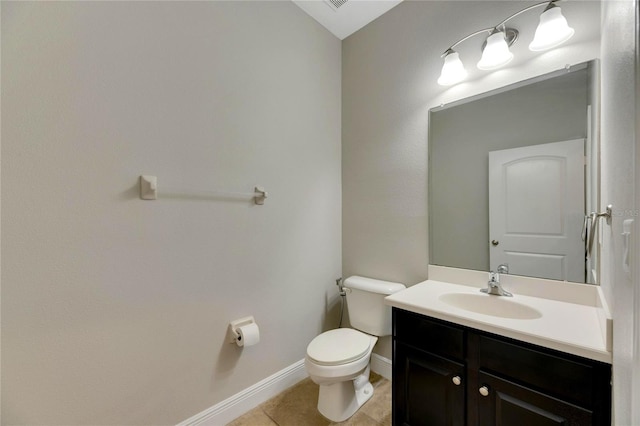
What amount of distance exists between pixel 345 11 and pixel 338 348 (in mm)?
2318

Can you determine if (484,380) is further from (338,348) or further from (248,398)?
(248,398)

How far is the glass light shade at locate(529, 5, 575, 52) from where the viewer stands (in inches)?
46.9

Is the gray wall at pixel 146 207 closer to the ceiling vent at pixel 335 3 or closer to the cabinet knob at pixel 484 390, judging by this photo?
the ceiling vent at pixel 335 3

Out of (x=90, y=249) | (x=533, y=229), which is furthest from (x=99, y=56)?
(x=533, y=229)

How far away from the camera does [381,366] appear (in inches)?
76.1

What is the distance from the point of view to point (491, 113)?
1.49m

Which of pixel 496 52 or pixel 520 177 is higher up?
pixel 496 52

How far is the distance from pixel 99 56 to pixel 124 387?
1.47 meters

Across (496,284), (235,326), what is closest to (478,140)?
(496,284)

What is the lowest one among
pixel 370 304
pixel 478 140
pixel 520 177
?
pixel 370 304

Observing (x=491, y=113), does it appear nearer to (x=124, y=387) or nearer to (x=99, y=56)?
(x=99, y=56)

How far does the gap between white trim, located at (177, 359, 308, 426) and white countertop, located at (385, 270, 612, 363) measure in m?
1.01

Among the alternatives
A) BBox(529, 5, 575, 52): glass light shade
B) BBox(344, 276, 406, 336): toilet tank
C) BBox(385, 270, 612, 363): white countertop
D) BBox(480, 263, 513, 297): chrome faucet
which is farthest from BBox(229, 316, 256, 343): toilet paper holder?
BBox(529, 5, 575, 52): glass light shade

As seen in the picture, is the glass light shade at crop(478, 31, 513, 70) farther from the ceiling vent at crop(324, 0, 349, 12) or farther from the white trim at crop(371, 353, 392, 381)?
the white trim at crop(371, 353, 392, 381)
